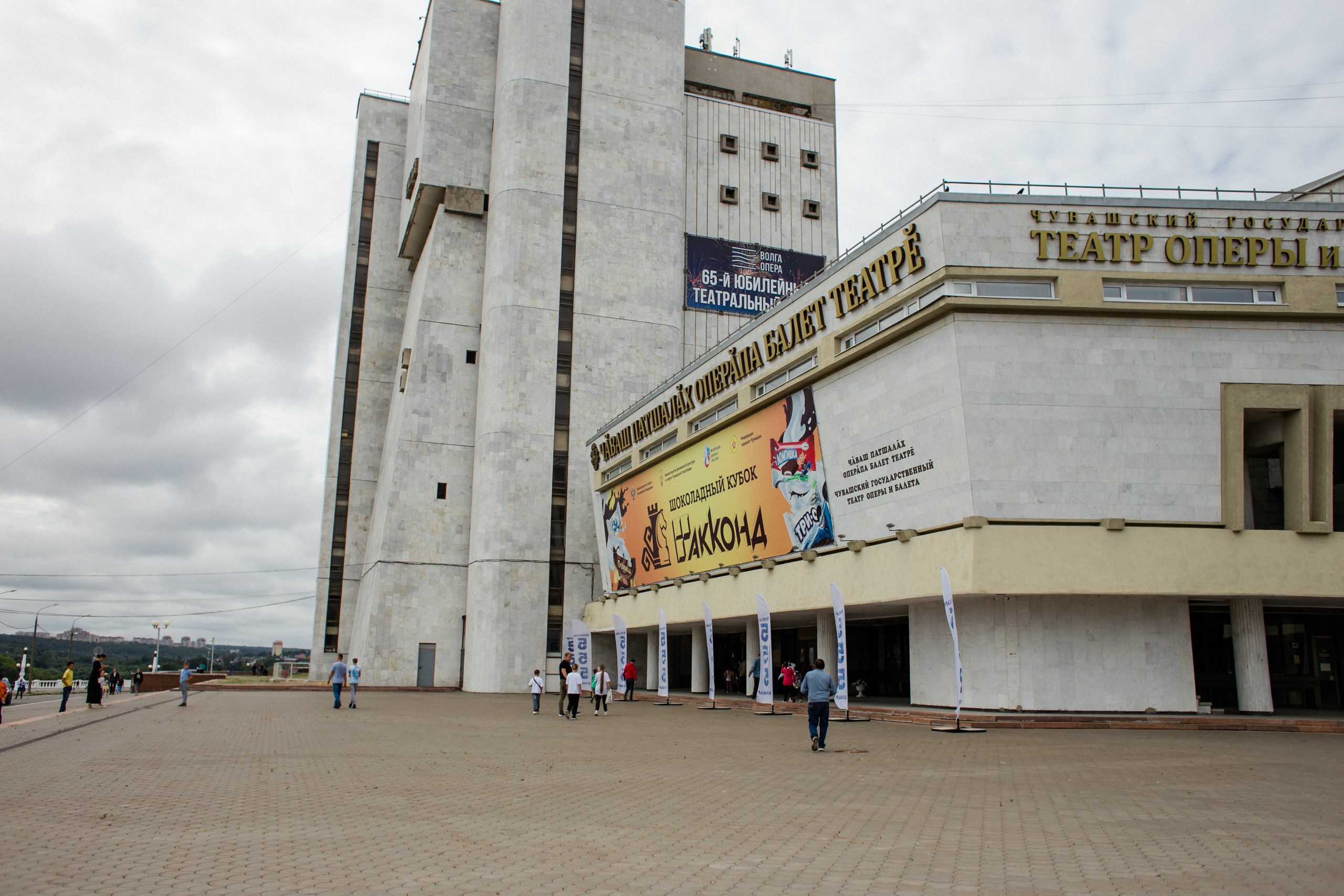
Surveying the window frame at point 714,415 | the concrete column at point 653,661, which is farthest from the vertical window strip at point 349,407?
the window frame at point 714,415

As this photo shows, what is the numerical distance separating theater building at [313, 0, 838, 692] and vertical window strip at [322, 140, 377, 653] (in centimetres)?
456

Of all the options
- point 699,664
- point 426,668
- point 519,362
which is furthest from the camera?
point 426,668

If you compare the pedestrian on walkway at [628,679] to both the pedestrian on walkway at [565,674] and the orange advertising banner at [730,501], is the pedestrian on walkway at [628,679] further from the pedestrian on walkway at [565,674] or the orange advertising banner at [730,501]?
the pedestrian on walkway at [565,674]

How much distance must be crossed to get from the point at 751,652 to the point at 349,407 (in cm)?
4017

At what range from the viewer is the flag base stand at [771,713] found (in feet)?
93.6

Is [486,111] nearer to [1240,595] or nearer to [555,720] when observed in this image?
[555,720]

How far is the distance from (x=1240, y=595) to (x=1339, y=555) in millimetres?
2445

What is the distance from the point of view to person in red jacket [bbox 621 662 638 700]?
3784 cm

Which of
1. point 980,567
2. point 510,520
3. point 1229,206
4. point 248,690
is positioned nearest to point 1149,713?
point 980,567

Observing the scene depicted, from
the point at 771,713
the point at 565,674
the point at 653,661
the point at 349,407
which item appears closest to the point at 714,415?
the point at 771,713

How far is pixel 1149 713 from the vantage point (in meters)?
23.2

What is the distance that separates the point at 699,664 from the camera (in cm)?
3928

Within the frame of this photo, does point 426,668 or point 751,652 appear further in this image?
point 426,668

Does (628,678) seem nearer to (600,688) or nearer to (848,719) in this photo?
(600,688)
